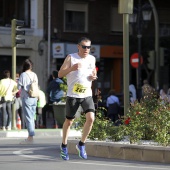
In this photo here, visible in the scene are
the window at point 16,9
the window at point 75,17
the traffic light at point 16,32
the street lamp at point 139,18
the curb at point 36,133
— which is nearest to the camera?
the curb at point 36,133

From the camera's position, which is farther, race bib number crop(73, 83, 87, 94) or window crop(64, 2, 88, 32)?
window crop(64, 2, 88, 32)

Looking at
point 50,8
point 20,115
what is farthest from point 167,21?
point 20,115

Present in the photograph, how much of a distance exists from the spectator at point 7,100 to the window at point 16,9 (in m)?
15.0

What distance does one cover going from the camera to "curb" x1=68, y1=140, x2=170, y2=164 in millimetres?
10984

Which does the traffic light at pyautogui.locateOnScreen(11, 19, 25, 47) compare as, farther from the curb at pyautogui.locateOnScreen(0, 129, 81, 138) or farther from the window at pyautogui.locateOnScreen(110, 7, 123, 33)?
the window at pyautogui.locateOnScreen(110, 7, 123, 33)

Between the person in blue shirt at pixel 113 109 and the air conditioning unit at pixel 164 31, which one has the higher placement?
the air conditioning unit at pixel 164 31

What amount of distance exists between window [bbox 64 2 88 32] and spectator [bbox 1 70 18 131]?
650 inches

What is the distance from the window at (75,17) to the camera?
37062 millimetres

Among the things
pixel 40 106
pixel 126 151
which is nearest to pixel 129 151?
pixel 126 151

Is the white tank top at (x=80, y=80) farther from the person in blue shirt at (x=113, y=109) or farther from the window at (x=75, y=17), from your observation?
the window at (x=75, y=17)

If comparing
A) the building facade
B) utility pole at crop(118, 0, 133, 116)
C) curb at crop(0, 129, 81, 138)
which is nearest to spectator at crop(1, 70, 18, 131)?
curb at crop(0, 129, 81, 138)

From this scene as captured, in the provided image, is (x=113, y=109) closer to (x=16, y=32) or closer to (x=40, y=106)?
(x=40, y=106)

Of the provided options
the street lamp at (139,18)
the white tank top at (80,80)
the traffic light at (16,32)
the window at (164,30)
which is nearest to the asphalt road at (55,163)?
the white tank top at (80,80)

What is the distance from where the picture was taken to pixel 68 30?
36844mm
